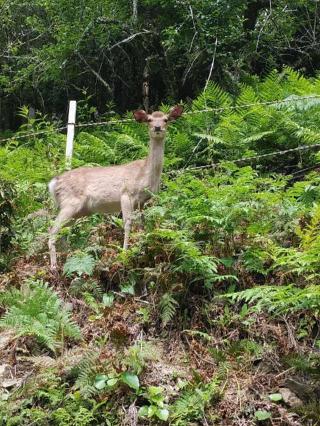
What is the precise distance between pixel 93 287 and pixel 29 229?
1986 mm

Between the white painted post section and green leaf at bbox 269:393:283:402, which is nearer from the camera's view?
green leaf at bbox 269:393:283:402

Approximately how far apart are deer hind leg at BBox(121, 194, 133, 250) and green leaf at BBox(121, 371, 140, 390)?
208cm

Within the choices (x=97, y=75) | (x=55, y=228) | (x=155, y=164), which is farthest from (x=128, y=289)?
(x=97, y=75)

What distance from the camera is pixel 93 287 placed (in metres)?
7.32

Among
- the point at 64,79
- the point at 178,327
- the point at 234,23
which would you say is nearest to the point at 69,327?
the point at 178,327

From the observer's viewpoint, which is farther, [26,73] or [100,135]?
[26,73]

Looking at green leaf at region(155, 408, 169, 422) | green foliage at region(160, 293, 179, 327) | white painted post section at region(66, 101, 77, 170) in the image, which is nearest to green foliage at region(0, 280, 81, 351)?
green foliage at region(160, 293, 179, 327)

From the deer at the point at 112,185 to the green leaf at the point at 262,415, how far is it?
11.4 feet

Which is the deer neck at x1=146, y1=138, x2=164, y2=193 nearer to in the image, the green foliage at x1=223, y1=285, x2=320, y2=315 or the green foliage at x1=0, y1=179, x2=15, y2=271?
the green foliage at x1=0, y1=179, x2=15, y2=271

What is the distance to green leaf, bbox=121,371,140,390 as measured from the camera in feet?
19.3

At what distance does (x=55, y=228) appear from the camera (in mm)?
8672

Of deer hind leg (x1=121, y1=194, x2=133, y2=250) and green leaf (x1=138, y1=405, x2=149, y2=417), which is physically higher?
deer hind leg (x1=121, y1=194, x2=133, y2=250)

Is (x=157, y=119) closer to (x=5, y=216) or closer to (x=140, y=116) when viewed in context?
(x=140, y=116)

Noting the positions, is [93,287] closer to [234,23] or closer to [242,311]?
[242,311]
